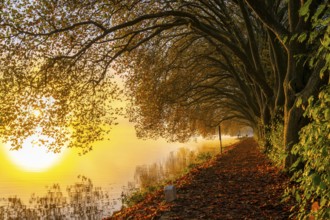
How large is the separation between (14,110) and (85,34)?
4116mm

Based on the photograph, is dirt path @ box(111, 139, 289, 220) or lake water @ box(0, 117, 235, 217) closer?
dirt path @ box(111, 139, 289, 220)

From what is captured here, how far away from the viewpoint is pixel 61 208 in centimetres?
1942

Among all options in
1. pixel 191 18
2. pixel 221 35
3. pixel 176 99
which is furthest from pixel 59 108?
pixel 176 99

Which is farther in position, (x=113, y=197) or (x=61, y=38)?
(x=113, y=197)

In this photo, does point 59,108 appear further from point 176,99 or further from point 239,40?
point 176,99

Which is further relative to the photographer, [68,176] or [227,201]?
[68,176]

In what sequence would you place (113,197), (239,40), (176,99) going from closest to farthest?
(239,40), (113,197), (176,99)

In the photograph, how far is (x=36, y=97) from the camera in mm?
12547

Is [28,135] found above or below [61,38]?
below

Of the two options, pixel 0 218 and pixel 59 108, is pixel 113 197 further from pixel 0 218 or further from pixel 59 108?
pixel 59 108

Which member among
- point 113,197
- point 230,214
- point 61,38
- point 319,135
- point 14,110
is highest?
point 61,38

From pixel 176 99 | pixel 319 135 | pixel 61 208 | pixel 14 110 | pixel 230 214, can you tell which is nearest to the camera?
pixel 319 135

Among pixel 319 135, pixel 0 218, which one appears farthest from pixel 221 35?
pixel 0 218

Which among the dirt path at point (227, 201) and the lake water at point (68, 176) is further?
the lake water at point (68, 176)
